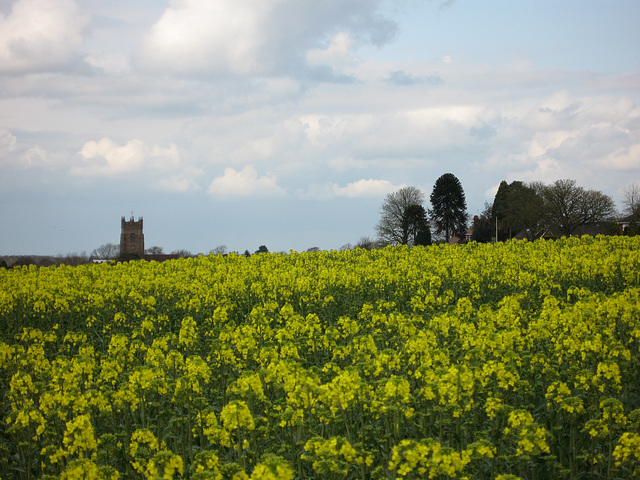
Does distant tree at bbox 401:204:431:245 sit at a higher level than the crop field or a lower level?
higher

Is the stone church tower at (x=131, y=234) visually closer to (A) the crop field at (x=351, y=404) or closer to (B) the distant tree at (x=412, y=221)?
(B) the distant tree at (x=412, y=221)

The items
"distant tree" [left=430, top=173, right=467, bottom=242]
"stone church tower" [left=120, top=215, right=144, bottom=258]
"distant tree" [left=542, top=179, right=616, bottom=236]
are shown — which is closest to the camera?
"distant tree" [left=542, top=179, right=616, bottom=236]

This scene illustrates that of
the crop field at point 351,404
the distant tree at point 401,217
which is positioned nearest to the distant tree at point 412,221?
the distant tree at point 401,217

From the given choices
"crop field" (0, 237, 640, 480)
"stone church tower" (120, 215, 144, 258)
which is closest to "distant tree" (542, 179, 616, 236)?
"crop field" (0, 237, 640, 480)

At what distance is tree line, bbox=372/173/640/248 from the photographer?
7628 cm

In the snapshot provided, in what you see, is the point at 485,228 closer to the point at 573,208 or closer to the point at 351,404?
the point at 573,208

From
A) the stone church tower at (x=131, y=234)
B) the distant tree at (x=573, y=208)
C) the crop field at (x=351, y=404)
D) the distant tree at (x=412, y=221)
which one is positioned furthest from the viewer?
the stone church tower at (x=131, y=234)

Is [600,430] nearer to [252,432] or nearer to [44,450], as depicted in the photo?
[252,432]

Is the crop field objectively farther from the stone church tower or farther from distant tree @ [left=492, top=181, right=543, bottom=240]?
the stone church tower

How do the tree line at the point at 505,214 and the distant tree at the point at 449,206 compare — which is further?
the distant tree at the point at 449,206

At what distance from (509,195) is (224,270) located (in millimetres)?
79200

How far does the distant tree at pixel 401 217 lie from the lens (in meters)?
90.2

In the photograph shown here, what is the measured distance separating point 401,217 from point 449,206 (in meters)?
9.38

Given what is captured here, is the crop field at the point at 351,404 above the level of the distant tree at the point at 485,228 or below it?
below
